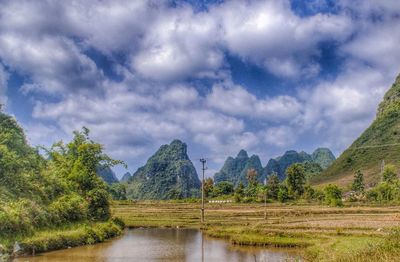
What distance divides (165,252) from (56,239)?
6.81 metres

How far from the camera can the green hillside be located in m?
103

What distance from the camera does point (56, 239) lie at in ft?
87.6

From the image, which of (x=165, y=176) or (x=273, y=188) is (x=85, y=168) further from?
(x=165, y=176)

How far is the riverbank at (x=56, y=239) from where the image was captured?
23203mm

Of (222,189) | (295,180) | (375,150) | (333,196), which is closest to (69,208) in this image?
(333,196)

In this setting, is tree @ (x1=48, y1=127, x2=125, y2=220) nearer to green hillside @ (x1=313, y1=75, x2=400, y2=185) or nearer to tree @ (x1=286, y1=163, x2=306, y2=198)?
tree @ (x1=286, y1=163, x2=306, y2=198)

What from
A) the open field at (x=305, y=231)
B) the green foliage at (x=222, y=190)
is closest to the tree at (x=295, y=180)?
the green foliage at (x=222, y=190)

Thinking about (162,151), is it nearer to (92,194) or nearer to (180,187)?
(180,187)

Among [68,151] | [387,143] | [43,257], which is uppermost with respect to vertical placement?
[387,143]

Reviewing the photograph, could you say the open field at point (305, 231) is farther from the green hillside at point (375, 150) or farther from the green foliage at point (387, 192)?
the green hillside at point (375, 150)

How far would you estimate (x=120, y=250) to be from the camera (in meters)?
26.5

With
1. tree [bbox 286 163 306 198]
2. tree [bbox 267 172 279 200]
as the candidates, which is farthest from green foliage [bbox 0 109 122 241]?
tree [bbox 286 163 306 198]

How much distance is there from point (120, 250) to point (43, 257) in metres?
4.85

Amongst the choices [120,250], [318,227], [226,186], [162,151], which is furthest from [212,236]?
[162,151]
